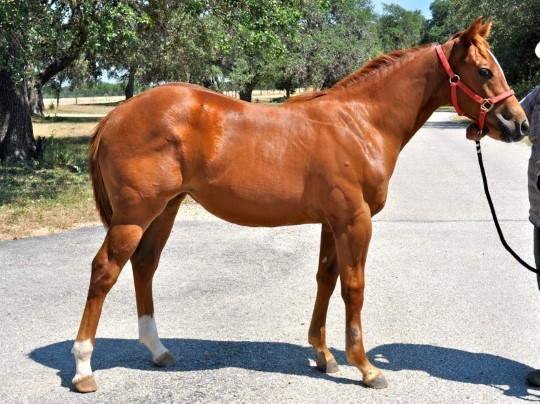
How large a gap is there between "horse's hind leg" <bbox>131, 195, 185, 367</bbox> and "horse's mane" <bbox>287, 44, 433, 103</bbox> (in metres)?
1.09

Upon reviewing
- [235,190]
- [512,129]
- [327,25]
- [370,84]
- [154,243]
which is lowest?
[154,243]

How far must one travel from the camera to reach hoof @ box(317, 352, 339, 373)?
13.2 feet

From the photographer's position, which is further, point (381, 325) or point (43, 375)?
point (381, 325)

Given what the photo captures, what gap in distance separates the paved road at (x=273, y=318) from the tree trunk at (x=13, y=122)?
7576 mm

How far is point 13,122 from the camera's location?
14594 millimetres

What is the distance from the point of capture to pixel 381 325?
4840 millimetres

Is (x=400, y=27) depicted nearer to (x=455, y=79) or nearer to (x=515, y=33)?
(x=515, y=33)

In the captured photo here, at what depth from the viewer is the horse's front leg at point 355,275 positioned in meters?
3.66

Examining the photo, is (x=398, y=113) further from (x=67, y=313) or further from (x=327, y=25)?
(x=327, y=25)

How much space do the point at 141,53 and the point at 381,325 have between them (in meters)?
12.1

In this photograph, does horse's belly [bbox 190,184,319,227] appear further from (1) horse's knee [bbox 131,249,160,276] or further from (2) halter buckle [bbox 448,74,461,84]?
(2) halter buckle [bbox 448,74,461,84]

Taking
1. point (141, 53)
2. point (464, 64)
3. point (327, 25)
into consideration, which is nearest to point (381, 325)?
point (464, 64)

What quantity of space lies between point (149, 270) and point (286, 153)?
49.5 inches

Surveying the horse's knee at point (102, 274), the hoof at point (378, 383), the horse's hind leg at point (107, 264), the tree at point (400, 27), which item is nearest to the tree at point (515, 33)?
the hoof at point (378, 383)
